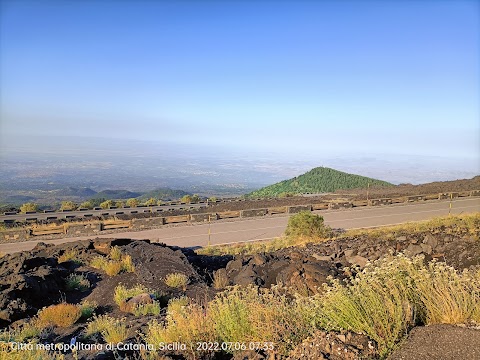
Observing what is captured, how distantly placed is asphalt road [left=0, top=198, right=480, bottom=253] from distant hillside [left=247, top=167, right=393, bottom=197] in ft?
70.8

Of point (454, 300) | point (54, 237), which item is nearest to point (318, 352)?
point (454, 300)

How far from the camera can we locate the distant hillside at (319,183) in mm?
57531

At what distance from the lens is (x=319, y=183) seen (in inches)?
2363

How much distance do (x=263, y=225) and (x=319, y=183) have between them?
33.4 m

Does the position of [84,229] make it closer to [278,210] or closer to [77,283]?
[77,283]

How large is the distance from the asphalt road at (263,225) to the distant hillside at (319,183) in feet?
70.8

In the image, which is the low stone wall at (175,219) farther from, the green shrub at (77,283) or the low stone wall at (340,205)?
the green shrub at (77,283)

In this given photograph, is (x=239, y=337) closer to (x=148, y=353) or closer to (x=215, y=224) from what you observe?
(x=148, y=353)

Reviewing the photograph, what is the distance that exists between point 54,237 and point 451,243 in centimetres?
2149

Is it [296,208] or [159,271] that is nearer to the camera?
[159,271]

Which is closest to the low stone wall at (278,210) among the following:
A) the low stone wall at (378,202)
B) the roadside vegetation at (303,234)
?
the low stone wall at (378,202)

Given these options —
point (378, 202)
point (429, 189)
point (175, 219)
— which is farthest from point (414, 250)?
point (429, 189)

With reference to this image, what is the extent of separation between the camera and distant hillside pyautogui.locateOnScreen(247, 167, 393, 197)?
57531 millimetres

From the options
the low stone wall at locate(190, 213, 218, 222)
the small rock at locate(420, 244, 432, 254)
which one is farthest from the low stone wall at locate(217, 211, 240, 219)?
the small rock at locate(420, 244, 432, 254)
